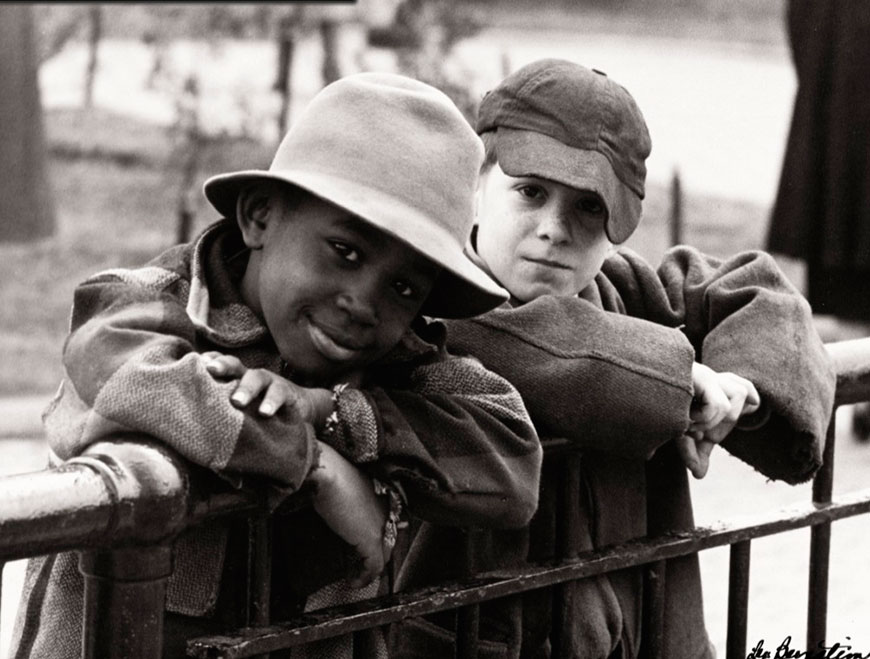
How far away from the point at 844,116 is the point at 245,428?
25.1 ft

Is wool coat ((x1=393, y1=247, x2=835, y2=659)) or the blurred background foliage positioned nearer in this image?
wool coat ((x1=393, y1=247, x2=835, y2=659))

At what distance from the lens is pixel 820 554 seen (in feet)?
7.66

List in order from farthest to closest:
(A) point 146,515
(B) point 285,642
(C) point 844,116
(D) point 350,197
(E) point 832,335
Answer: (E) point 832,335 < (C) point 844,116 < (D) point 350,197 < (B) point 285,642 < (A) point 146,515

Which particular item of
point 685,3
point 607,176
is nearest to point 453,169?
point 607,176

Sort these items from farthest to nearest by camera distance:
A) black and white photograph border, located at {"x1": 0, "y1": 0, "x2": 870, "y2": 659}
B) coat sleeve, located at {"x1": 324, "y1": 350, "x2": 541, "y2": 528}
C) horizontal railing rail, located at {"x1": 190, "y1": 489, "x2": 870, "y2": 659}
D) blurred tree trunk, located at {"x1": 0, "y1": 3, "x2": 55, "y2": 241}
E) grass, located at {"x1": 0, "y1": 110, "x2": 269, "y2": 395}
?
black and white photograph border, located at {"x1": 0, "y1": 0, "x2": 870, "y2": 659} → grass, located at {"x1": 0, "y1": 110, "x2": 269, "y2": 395} → blurred tree trunk, located at {"x1": 0, "y1": 3, "x2": 55, "y2": 241} → coat sleeve, located at {"x1": 324, "y1": 350, "x2": 541, "y2": 528} → horizontal railing rail, located at {"x1": 190, "y1": 489, "x2": 870, "y2": 659}

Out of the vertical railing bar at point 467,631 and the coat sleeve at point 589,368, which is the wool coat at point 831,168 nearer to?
the coat sleeve at point 589,368

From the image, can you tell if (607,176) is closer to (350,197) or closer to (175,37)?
(350,197)

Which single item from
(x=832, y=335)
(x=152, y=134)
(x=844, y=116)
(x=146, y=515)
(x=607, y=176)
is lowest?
(x=832, y=335)

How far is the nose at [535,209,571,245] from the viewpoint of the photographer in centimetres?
213

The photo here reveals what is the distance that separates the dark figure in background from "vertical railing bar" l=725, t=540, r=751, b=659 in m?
6.64

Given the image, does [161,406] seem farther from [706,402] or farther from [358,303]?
[706,402]

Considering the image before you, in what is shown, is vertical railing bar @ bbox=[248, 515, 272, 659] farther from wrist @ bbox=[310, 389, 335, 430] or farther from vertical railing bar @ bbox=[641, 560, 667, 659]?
vertical railing bar @ bbox=[641, 560, 667, 659]

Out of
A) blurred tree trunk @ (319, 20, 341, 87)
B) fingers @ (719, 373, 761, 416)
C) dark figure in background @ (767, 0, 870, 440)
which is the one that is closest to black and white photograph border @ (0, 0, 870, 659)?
blurred tree trunk @ (319, 20, 341, 87)

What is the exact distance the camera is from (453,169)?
5.78ft
